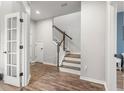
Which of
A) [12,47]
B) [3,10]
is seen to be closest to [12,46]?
[12,47]

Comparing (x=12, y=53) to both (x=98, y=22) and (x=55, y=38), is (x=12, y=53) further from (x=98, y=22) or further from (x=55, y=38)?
(x=55, y=38)

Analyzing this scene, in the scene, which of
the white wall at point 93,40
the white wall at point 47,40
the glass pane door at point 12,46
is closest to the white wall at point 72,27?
the white wall at point 47,40

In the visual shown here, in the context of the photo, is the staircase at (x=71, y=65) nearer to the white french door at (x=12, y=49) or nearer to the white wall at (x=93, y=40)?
the white wall at (x=93, y=40)

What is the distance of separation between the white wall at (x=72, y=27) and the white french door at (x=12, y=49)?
122 inches

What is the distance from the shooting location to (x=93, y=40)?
3.08 m

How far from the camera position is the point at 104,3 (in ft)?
9.43

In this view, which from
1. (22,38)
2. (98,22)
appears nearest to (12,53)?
(22,38)

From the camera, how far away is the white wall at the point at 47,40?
Result: 557 centimetres

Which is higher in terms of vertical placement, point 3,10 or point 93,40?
point 3,10

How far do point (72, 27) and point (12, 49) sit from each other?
134 inches

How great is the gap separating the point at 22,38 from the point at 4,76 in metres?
1.25

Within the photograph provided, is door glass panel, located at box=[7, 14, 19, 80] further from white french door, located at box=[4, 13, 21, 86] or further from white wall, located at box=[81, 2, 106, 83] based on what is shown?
white wall, located at box=[81, 2, 106, 83]

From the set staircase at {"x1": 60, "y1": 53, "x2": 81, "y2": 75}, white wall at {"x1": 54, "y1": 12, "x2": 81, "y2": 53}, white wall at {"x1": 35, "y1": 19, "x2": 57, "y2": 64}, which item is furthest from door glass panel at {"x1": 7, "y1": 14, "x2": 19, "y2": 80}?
white wall at {"x1": 54, "y1": 12, "x2": 81, "y2": 53}

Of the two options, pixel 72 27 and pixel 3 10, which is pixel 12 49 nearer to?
pixel 3 10
